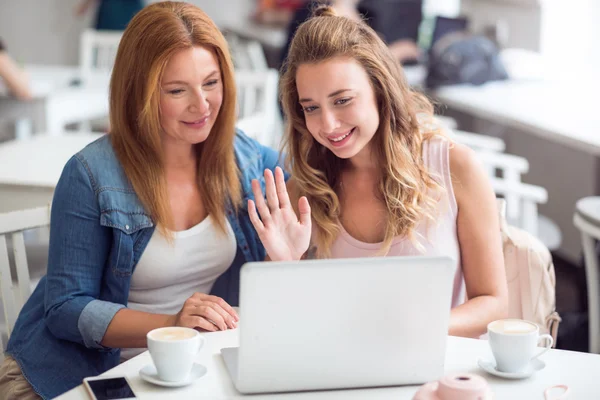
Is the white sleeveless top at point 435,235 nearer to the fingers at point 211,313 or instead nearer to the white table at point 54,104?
the fingers at point 211,313

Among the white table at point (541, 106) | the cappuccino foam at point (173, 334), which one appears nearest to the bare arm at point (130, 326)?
the cappuccino foam at point (173, 334)

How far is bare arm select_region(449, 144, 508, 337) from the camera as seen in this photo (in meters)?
1.68

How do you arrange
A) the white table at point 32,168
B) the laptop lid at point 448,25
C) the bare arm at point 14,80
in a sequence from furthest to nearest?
the laptop lid at point 448,25
the bare arm at point 14,80
the white table at point 32,168

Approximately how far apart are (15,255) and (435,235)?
861 millimetres

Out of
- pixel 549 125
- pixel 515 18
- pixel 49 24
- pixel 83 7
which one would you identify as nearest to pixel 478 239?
pixel 549 125

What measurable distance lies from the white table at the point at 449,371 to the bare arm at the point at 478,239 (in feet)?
1.09

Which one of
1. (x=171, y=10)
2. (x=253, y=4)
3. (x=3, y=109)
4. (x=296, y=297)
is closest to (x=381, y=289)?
(x=296, y=297)

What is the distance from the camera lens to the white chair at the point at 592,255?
7.36 feet

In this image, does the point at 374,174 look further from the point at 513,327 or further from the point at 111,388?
the point at 111,388

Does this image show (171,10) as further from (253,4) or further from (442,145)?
(253,4)

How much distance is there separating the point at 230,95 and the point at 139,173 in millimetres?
253

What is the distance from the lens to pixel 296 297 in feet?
3.65

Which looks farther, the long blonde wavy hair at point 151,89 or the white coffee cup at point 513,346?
the long blonde wavy hair at point 151,89

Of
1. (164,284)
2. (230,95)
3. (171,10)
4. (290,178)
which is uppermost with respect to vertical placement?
(171,10)
